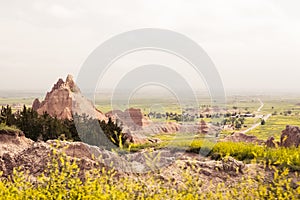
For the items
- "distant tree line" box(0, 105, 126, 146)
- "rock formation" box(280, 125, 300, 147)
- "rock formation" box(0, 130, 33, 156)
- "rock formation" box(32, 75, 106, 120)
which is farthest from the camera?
"rock formation" box(32, 75, 106, 120)

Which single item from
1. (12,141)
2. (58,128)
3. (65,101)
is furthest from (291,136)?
(65,101)

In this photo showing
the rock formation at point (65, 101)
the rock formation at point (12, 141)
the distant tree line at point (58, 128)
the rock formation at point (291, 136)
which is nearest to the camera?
the rock formation at point (12, 141)

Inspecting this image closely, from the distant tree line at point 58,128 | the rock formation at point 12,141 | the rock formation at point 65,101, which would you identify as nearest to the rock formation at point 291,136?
the distant tree line at point 58,128

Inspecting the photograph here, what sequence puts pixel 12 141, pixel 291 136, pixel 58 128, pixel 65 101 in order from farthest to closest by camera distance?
pixel 65 101
pixel 58 128
pixel 291 136
pixel 12 141

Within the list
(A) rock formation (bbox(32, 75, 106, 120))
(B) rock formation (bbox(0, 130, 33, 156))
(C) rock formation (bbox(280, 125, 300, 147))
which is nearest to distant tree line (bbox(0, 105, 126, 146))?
(B) rock formation (bbox(0, 130, 33, 156))

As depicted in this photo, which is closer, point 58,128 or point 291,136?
point 291,136

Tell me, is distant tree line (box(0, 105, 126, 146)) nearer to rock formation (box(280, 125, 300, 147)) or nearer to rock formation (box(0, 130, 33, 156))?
rock formation (box(0, 130, 33, 156))

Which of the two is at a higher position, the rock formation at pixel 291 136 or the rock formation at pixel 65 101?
the rock formation at pixel 65 101

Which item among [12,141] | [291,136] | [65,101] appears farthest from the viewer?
[65,101]

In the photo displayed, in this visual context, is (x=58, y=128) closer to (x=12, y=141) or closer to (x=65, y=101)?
(x=12, y=141)

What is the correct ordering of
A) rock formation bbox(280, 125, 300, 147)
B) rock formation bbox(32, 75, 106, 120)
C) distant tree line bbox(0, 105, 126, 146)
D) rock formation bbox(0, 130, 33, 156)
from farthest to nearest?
rock formation bbox(32, 75, 106, 120)
distant tree line bbox(0, 105, 126, 146)
rock formation bbox(280, 125, 300, 147)
rock formation bbox(0, 130, 33, 156)

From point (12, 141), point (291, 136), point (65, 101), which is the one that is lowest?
point (12, 141)

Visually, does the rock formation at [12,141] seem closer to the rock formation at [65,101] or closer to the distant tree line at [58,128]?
the distant tree line at [58,128]

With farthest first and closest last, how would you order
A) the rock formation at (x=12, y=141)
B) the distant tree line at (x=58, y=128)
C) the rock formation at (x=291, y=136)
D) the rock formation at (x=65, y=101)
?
1. the rock formation at (x=65, y=101)
2. the distant tree line at (x=58, y=128)
3. the rock formation at (x=291, y=136)
4. the rock formation at (x=12, y=141)
